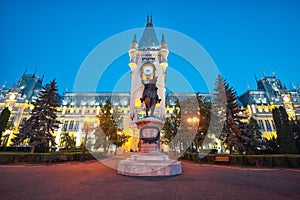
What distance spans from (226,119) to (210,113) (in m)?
2.60

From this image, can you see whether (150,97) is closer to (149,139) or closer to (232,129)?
(149,139)

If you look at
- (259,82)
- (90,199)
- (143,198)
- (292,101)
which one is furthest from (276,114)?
(259,82)

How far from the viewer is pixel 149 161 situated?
7.89 meters

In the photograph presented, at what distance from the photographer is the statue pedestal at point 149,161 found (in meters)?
7.41

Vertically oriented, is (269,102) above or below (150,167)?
above

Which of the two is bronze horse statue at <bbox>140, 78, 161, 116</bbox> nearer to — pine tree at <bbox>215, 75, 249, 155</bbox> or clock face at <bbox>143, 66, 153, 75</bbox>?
pine tree at <bbox>215, 75, 249, 155</bbox>

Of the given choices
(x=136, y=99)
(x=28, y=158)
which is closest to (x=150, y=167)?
(x=28, y=158)

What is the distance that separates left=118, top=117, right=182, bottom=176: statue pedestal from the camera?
7.41m

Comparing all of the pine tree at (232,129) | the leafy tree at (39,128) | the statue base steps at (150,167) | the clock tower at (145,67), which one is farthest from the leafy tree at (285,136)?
the clock tower at (145,67)

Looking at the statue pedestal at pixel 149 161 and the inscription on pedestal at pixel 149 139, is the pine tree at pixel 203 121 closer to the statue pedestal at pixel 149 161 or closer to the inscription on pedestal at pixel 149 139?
the inscription on pedestal at pixel 149 139

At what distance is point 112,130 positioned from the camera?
92.2 feet

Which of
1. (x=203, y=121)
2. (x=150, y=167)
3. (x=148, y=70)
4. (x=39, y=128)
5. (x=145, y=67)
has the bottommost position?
(x=150, y=167)

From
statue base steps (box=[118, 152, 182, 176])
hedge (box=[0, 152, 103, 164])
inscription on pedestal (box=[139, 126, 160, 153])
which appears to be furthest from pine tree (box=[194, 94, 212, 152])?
hedge (box=[0, 152, 103, 164])

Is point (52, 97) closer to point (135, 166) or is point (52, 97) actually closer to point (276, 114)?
point (135, 166)
